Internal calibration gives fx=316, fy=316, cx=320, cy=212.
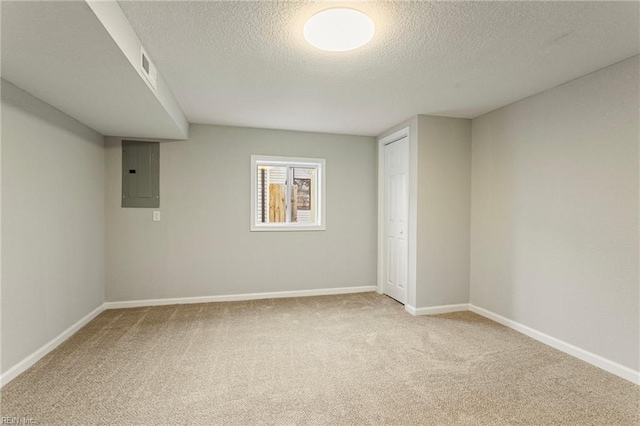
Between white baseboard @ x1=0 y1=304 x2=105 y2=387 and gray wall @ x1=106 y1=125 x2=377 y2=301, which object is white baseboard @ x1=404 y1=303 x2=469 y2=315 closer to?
gray wall @ x1=106 y1=125 x2=377 y2=301

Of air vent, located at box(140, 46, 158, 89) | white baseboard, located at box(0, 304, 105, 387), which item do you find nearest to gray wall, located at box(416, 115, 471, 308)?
air vent, located at box(140, 46, 158, 89)

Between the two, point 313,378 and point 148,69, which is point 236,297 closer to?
point 313,378

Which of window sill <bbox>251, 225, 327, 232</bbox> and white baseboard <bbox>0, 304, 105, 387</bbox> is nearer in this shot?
white baseboard <bbox>0, 304, 105, 387</bbox>

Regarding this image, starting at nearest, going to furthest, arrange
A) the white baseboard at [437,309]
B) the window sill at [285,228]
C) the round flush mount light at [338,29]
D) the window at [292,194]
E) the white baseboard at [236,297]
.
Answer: the round flush mount light at [338,29]
the white baseboard at [437,309]
the white baseboard at [236,297]
the window sill at [285,228]
the window at [292,194]

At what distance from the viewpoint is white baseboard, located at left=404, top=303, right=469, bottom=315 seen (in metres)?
3.66

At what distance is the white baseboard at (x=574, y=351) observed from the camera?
229cm

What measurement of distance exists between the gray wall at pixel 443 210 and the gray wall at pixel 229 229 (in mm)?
1107

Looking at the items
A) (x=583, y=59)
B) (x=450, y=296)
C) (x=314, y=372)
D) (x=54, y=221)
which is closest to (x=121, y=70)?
(x=54, y=221)

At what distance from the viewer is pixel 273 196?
15.2 feet

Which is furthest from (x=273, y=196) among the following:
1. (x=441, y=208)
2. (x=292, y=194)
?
(x=441, y=208)

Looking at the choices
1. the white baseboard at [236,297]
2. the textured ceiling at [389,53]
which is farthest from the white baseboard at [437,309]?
the textured ceiling at [389,53]

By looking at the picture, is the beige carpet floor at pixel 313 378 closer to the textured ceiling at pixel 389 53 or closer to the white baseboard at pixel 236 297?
the white baseboard at pixel 236 297

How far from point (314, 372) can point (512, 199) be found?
260 centimetres

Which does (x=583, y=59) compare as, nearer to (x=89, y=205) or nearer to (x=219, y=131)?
(x=219, y=131)
